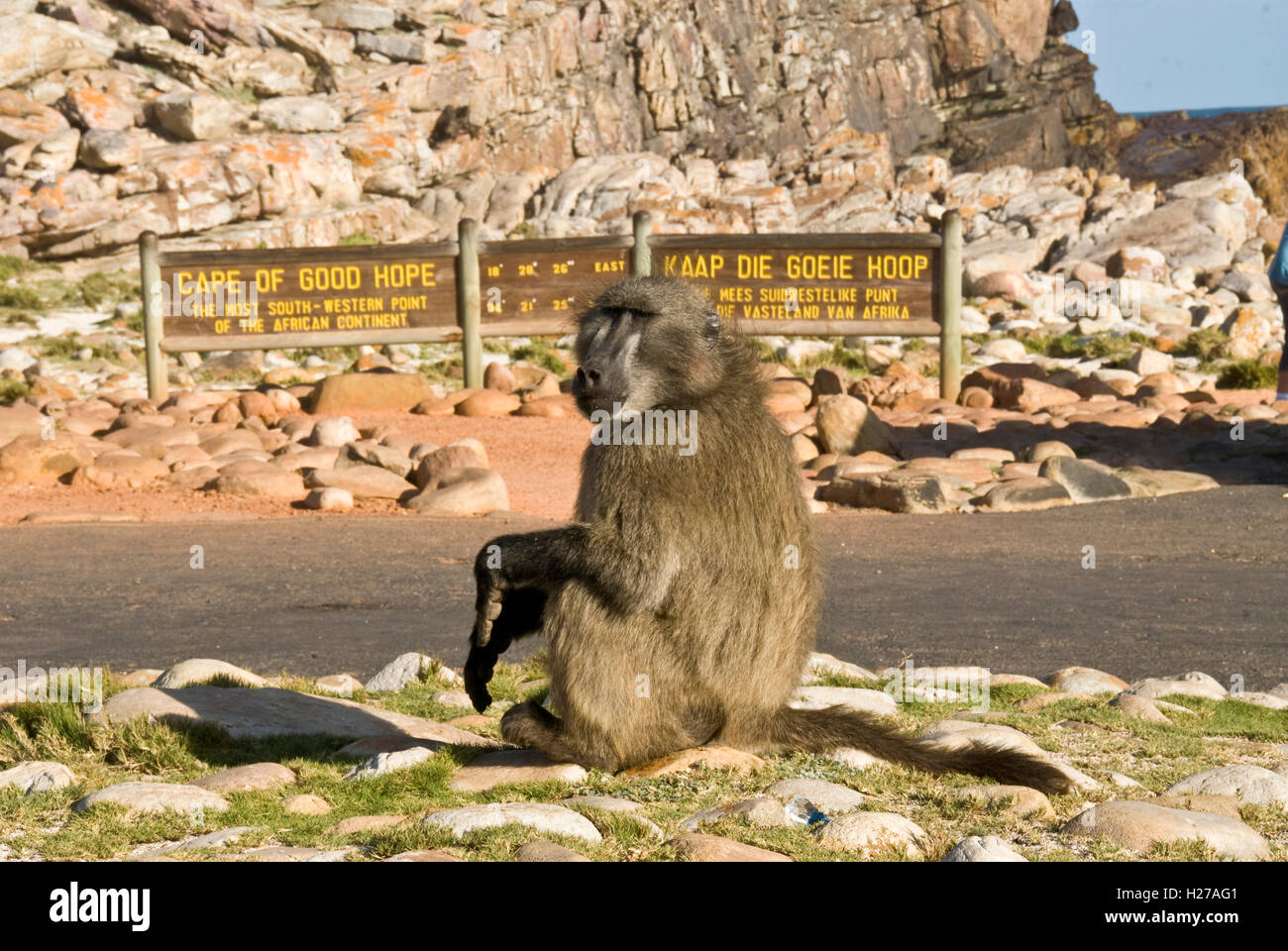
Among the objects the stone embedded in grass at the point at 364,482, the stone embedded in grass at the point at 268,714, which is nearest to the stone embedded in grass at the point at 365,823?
the stone embedded in grass at the point at 268,714

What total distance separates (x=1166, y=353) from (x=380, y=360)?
1082 centimetres

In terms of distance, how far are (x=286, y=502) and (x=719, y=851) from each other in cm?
857

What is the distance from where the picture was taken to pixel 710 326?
15.1 feet

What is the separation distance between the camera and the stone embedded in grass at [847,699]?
5.70 meters

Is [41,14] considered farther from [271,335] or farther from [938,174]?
[938,174]

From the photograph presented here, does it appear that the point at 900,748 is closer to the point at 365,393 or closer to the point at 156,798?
the point at 156,798

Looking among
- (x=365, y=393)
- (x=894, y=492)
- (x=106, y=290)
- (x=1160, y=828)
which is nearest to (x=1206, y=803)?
(x=1160, y=828)

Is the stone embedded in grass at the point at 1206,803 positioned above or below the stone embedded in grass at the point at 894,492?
below

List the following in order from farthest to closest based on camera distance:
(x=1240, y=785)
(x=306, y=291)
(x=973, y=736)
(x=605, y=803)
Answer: (x=306, y=291)
(x=973, y=736)
(x=1240, y=785)
(x=605, y=803)

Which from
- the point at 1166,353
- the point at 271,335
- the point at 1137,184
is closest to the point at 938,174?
the point at 1137,184

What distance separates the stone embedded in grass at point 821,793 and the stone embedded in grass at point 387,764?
3.72 feet

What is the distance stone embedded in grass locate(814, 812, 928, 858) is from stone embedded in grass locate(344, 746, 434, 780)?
139 centimetres

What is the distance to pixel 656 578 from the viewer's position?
13.7 feet

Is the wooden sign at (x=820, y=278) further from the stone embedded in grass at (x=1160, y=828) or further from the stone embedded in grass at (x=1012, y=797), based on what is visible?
the stone embedded in grass at (x=1160, y=828)
